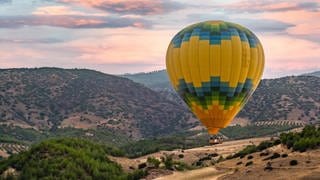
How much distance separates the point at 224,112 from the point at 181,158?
34183 mm

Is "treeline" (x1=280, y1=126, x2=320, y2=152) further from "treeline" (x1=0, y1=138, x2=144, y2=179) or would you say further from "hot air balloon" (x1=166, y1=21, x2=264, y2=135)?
"treeline" (x1=0, y1=138, x2=144, y2=179)

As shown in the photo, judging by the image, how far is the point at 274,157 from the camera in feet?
215

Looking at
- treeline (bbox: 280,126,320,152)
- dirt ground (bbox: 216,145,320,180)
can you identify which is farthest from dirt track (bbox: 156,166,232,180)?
treeline (bbox: 280,126,320,152)

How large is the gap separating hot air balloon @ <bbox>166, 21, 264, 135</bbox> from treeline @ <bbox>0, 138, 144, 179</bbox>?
499 inches

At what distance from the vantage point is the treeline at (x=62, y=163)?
254 ft

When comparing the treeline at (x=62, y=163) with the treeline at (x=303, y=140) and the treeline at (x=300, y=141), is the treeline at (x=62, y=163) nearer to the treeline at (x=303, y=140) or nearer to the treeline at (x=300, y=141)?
the treeline at (x=300, y=141)

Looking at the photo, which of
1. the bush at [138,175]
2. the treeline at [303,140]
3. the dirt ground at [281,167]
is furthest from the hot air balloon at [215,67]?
the bush at [138,175]

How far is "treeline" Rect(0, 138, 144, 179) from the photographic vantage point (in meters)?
77.6

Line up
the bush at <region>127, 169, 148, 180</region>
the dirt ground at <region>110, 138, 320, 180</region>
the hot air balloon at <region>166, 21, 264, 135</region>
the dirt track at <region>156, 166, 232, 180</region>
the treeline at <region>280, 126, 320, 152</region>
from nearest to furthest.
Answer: the dirt ground at <region>110, 138, 320, 180</region> < the dirt track at <region>156, 166, 232, 180</region> < the treeline at <region>280, 126, 320, 152</region> < the bush at <region>127, 169, 148, 180</region> < the hot air balloon at <region>166, 21, 264, 135</region>

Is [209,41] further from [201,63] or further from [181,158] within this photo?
[181,158]

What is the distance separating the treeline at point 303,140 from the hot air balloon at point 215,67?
7601mm

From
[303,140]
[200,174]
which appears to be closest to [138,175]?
[200,174]

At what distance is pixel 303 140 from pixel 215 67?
42.7 ft

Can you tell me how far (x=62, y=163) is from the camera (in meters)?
80.0
